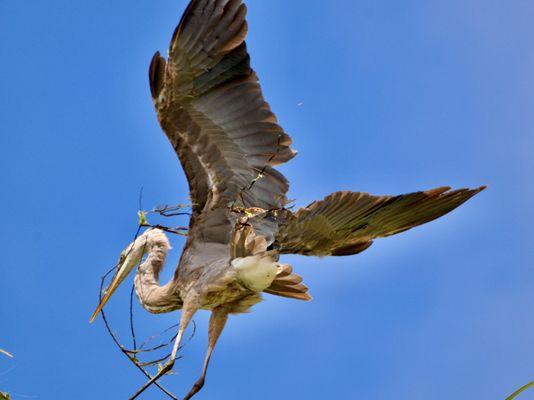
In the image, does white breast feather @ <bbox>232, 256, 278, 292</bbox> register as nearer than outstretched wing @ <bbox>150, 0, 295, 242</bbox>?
No

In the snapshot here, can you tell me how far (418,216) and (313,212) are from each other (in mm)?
741

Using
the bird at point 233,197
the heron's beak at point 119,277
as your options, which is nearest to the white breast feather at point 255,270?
the bird at point 233,197

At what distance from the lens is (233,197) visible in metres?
6.74

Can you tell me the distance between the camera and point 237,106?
6.64 metres

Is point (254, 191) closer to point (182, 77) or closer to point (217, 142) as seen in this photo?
point (217, 142)

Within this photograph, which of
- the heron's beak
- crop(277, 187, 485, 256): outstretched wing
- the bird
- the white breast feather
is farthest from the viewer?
the heron's beak

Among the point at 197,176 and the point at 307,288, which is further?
the point at 307,288

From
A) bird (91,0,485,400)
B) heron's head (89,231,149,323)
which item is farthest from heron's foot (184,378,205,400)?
heron's head (89,231,149,323)

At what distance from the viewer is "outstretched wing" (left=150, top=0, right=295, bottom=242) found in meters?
6.34

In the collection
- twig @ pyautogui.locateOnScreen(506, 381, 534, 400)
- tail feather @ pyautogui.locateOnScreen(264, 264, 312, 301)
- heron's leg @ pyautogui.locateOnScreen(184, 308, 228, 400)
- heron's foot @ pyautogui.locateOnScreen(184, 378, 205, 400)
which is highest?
tail feather @ pyautogui.locateOnScreen(264, 264, 312, 301)

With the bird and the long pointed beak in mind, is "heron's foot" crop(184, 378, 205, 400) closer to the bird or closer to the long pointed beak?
the bird

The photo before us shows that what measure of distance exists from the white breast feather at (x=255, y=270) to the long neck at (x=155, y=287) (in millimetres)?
674

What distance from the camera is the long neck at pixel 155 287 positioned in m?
7.11

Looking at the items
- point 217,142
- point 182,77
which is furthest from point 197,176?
point 182,77
